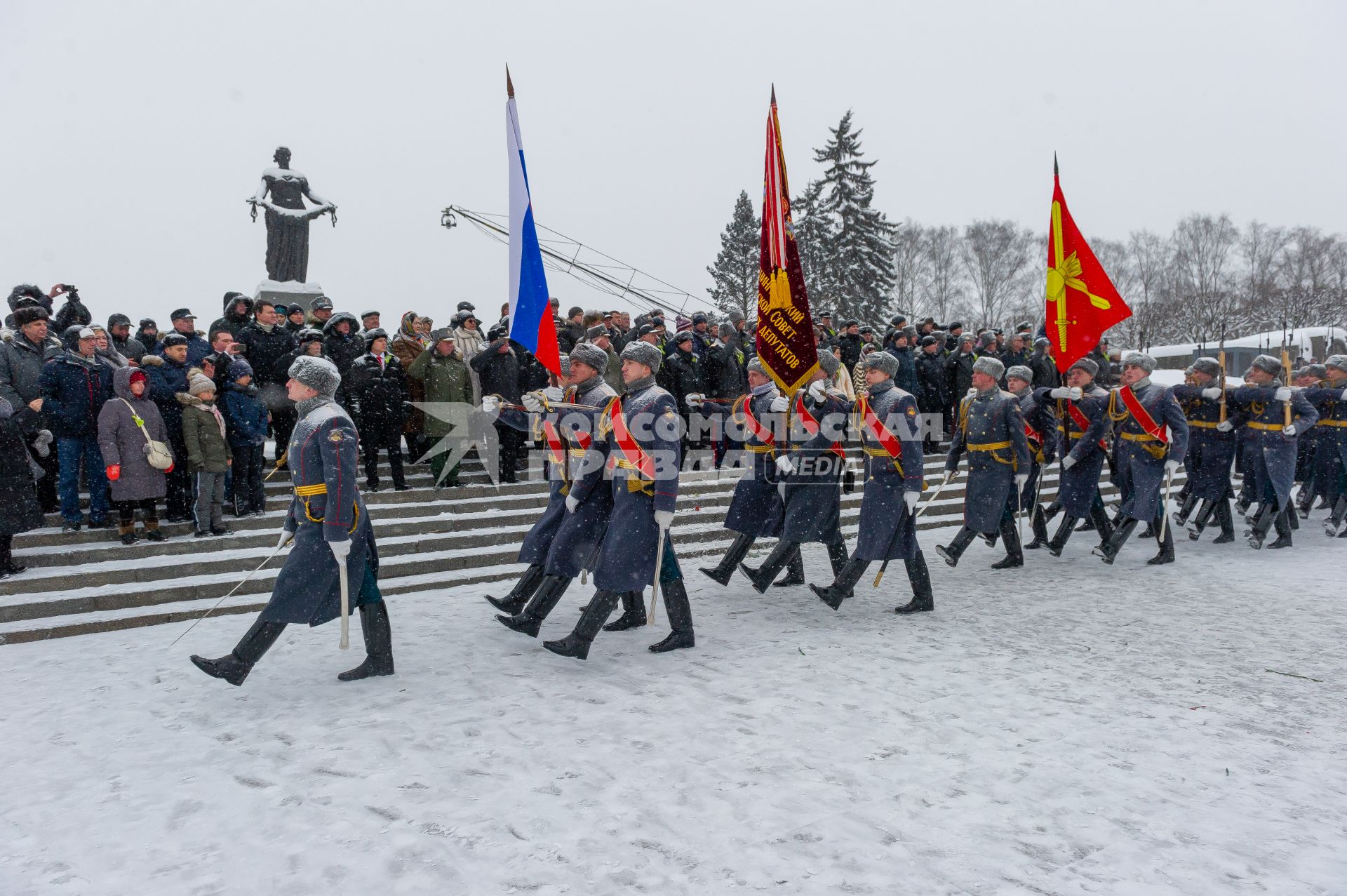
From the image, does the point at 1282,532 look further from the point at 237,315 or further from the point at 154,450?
the point at 237,315

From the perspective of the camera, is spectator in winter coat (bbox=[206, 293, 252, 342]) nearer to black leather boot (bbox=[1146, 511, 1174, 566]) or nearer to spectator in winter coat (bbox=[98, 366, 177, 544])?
spectator in winter coat (bbox=[98, 366, 177, 544])

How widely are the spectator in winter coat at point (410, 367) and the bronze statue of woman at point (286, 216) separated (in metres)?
4.62

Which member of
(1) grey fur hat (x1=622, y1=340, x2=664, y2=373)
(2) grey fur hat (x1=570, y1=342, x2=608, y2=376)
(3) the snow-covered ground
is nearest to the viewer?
(3) the snow-covered ground

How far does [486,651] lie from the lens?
555 cm

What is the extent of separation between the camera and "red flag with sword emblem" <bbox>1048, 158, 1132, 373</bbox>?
8.59 m

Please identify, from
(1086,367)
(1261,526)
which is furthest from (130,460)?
(1261,526)

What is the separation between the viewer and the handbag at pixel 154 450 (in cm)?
705

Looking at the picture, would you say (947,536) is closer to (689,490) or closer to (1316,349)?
(689,490)

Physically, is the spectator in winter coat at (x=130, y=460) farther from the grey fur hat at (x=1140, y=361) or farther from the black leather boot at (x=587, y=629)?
the grey fur hat at (x=1140, y=361)

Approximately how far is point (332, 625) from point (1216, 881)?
5.58m

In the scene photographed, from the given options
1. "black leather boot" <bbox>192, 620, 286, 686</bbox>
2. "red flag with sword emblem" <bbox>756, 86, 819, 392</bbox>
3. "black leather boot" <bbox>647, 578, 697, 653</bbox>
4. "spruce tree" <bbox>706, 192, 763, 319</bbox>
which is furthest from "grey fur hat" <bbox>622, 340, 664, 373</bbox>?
"spruce tree" <bbox>706, 192, 763, 319</bbox>

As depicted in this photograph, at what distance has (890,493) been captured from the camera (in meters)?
6.59

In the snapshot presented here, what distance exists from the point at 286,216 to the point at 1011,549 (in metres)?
11.8

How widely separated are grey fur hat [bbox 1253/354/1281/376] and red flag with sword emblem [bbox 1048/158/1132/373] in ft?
7.66
